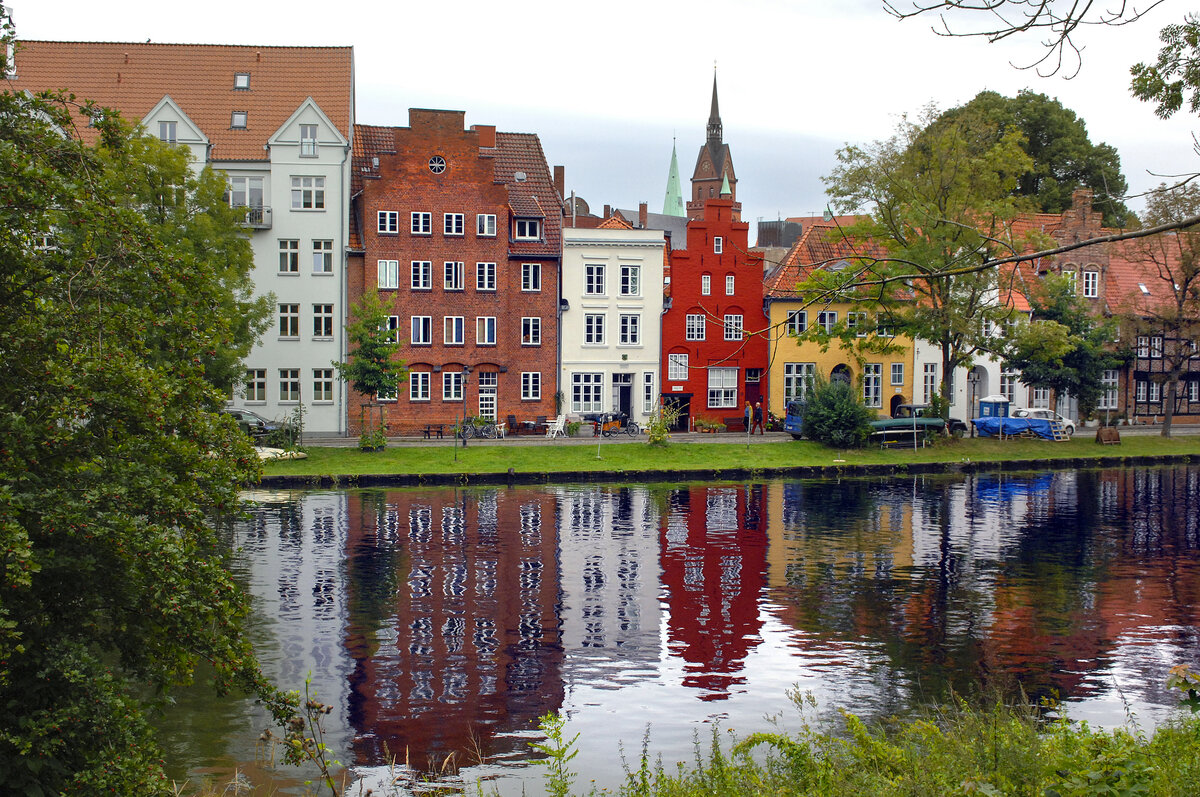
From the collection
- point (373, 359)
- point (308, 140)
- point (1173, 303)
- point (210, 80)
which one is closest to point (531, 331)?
point (373, 359)

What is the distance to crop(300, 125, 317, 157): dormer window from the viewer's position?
1874 inches

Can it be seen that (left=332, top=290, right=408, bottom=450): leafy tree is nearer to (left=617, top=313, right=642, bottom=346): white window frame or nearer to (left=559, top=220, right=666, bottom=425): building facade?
(left=559, top=220, right=666, bottom=425): building facade

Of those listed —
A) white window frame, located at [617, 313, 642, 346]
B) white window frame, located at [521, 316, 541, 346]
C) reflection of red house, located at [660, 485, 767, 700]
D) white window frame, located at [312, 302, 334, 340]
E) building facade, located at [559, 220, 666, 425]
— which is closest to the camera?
reflection of red house, located at [660, 485, 767, 700]

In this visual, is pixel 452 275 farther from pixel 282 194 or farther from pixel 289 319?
pixel 282 194

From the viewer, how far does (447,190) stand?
4875 cm

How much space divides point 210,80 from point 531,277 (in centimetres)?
1801

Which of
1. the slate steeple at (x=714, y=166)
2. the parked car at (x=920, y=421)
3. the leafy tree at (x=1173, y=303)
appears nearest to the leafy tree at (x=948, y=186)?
the parked car at (x=920, y=421)

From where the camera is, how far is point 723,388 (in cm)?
5306

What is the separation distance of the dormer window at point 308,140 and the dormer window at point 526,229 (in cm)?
984

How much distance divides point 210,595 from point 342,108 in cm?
4428

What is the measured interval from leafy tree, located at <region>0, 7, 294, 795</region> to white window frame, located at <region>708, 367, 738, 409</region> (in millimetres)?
43865

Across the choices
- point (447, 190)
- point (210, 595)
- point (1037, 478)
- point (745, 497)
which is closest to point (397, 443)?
point (447, 190)

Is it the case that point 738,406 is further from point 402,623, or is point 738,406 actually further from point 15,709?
point 15,709

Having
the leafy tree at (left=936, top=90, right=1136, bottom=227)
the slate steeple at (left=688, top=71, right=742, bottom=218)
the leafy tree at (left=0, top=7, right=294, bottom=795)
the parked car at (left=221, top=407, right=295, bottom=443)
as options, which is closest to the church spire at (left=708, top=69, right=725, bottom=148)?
the slate steeple at (left=688, top=71, right=742, bottom=218)
